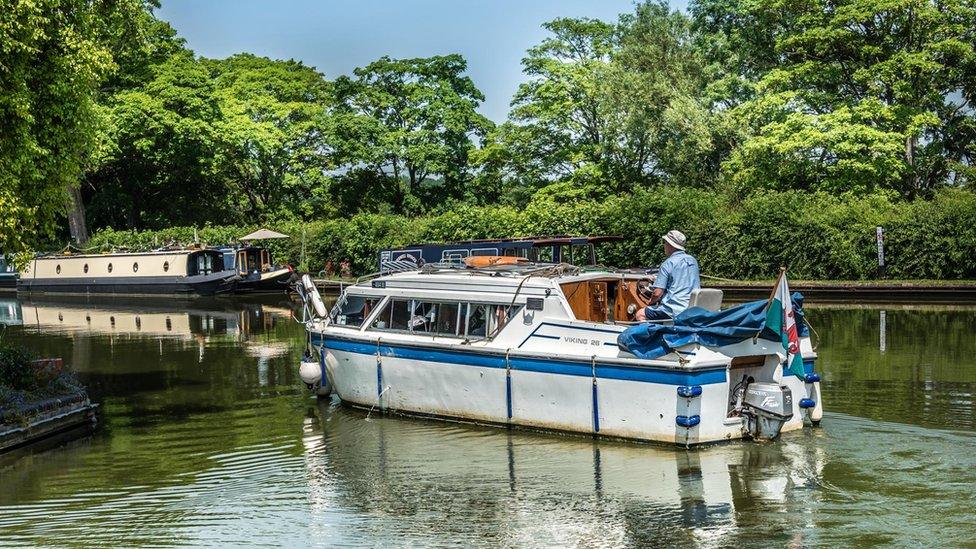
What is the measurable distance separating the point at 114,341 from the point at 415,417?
49.3ft

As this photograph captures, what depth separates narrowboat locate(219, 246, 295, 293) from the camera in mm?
44531

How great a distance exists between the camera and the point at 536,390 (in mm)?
14438

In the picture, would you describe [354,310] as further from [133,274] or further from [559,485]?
[133,274]

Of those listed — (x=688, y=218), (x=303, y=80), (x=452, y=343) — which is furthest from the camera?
(x=303, y=80)

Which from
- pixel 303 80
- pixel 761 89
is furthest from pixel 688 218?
pixel 303 80

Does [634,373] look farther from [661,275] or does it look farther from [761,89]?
[761,89]

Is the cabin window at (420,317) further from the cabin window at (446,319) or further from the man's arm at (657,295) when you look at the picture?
the man's arm at (657,295)

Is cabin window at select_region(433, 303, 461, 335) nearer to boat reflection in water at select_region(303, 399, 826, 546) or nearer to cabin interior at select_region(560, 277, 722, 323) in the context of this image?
boat reflection in water at select_region(303, 399, 826, 546)

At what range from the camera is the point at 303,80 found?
66.2 meters

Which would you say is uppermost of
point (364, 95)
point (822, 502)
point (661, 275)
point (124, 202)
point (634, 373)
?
point (364, 95)

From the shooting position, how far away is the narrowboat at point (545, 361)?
13.1 meters

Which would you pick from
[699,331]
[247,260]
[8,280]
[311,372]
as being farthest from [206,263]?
[699,331]

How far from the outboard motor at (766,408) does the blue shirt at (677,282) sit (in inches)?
58.1

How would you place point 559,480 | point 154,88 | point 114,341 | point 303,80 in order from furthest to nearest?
point 303,80
point 154,88
point 114,341
point 559,480
